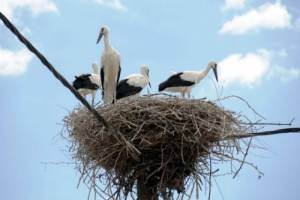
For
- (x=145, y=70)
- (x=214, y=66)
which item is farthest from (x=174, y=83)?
(x=214, y=66)

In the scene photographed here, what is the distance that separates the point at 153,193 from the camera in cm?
573

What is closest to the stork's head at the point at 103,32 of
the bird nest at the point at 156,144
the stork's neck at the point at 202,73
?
the stork's neck at the point at 202,73

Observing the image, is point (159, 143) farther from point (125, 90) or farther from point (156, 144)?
point (125, 90)

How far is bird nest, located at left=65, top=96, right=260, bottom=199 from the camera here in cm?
552

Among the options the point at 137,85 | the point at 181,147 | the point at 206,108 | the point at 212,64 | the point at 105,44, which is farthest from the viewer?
the point at 212,64

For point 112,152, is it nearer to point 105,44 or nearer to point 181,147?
point 181,147

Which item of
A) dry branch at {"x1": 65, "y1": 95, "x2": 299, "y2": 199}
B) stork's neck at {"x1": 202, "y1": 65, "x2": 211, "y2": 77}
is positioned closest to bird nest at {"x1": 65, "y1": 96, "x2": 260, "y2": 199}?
dry branch at {"x1": 65, "y1": 95, "x2": 299, "y2": 199}

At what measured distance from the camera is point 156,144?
5.57m

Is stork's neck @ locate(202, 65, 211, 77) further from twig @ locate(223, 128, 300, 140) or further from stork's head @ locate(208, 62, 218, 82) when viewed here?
twig @ locate(223, 128, 300, 140)

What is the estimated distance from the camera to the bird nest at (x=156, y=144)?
5.52 metres

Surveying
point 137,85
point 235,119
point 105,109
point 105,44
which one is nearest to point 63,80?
point 105,109

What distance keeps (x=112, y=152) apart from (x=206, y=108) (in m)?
0.97

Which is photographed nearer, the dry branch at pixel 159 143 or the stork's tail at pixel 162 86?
the dry branch at pixel 159 143

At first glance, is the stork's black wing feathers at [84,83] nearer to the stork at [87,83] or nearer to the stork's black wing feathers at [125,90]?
the stork at [87,83]
